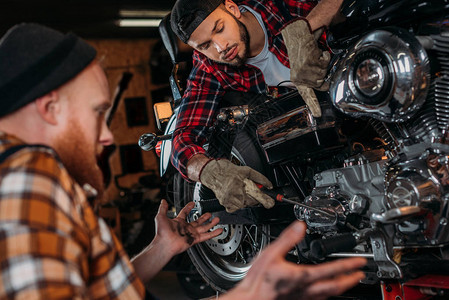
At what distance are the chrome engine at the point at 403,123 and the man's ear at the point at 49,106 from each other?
0.83 m

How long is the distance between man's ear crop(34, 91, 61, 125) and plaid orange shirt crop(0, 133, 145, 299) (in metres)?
0.07

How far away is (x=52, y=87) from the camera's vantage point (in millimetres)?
848

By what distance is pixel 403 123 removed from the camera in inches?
50.8

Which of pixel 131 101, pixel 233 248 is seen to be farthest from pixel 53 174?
pixel 131 101

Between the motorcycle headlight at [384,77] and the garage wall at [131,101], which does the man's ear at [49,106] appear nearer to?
the motorcycle headlight at [384,77]

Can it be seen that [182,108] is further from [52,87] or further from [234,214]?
[52,87]

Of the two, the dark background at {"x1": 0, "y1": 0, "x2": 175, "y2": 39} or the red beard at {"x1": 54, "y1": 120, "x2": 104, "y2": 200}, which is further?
the dark background at {"x1": 0, "y1": 0, "x2": 175, "y2": 39}

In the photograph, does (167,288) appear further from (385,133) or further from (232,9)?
(385,133)

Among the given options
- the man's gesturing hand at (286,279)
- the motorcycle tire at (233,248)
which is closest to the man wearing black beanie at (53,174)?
the man's gesturing hand at (286,279)

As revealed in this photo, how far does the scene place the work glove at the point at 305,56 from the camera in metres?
1.45

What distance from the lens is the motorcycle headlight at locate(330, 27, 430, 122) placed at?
3.82ft

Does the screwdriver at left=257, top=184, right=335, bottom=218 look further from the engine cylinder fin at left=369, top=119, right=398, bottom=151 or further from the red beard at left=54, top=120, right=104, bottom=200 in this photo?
the red beard at left=54, top=120, right=104, bottom=200

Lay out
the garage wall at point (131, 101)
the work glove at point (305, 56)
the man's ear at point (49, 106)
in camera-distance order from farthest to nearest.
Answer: the garage wall at point (131, 101)
the work glove at point (305, 56)
the man's ear at point (49, 106)

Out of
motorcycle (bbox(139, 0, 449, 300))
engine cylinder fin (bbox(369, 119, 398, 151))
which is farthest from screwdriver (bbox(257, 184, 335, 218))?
engine cylinder fin (bbox(369, 119, 398, 151))
